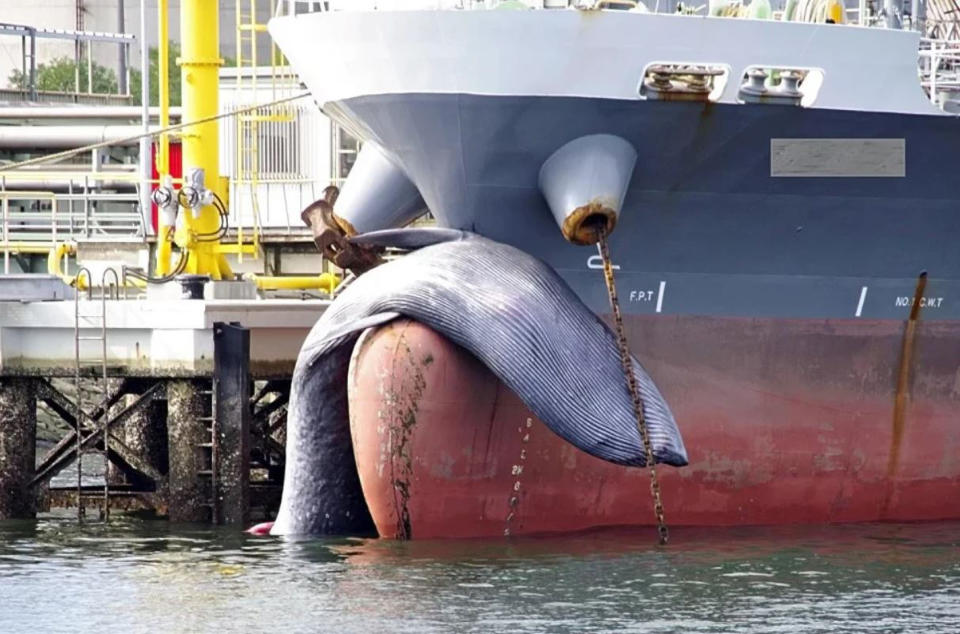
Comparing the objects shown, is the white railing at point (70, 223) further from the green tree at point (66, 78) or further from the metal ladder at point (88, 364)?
the green tree at point (66, 78)

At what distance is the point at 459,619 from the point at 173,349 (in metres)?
7.27

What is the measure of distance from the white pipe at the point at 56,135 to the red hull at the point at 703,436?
2015cm

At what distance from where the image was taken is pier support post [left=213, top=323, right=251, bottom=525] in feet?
74.2

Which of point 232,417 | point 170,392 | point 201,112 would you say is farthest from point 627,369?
point 201,112

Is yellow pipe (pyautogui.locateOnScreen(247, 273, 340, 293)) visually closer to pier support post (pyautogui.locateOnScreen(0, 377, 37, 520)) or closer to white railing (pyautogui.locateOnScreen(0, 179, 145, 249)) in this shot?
white railing (pyautogui.locateOnScreen(0, 179, 145, 249))

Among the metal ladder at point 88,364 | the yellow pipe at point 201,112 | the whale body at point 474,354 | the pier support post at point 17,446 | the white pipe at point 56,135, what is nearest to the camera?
the whale body at point 474,354

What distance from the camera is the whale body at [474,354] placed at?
19.6 metres

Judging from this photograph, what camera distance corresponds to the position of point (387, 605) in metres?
17.2

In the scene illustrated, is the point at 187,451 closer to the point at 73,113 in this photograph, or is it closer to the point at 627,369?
the point at 627,369

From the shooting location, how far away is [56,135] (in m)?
41.1

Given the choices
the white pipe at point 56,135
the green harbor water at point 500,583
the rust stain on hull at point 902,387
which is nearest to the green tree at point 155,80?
the white pipe at point 56,135

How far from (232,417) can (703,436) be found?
15.1 feet

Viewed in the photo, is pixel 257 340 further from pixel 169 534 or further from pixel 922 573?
pixel 922 573

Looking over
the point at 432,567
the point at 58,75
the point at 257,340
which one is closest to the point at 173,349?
the point at 257,340
